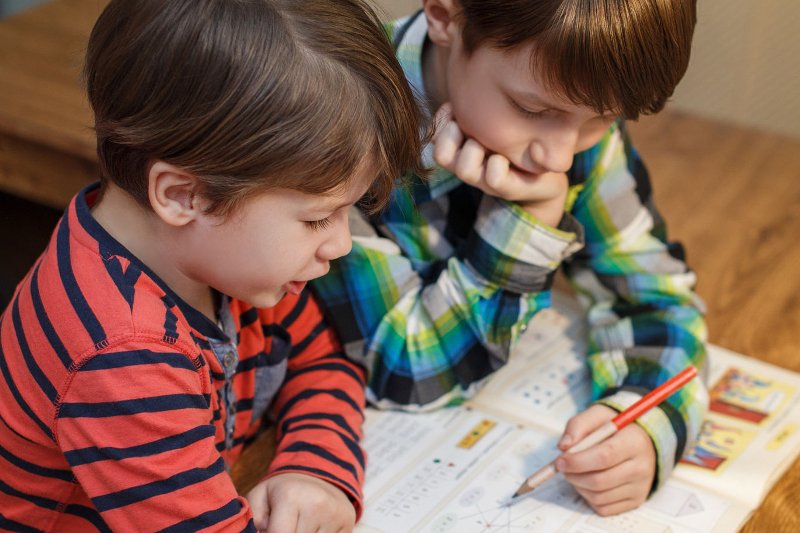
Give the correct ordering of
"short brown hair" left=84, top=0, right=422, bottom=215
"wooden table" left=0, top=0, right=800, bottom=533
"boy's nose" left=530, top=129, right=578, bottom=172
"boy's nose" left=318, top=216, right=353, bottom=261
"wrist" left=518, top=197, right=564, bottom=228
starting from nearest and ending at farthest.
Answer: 1. "short brown hair" left=84, top=0, right=422, bottom=215
2. "boy's nose" left=318, top=216, right=353, bottom=261
3. "boy's nose" left=530, top=129, right=578, bottom=172
4. "wrist" left=518, top=197, right=564, bottom=228
5. "wooden table" left=0, top=0, right=800, bottom=533

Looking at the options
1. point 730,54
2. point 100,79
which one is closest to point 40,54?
point 100,79

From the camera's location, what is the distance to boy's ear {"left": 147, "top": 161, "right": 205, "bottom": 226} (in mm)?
707

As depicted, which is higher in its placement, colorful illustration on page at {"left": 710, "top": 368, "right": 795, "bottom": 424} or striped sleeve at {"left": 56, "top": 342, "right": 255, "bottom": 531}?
striped sleeve at {"left": 56, "top": 342, "right": 255, "bottom": 531}

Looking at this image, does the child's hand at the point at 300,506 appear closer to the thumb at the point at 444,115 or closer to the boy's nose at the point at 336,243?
the boy's nose at the point at 336,243

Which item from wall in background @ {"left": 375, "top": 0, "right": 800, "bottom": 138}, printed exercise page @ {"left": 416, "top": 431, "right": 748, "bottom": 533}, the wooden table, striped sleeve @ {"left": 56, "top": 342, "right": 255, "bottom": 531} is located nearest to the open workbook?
printed exercise page @ {"left": 416, "top": 431, "right": 748, "bottom": 533}

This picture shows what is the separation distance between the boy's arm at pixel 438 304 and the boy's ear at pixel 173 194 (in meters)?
0.31

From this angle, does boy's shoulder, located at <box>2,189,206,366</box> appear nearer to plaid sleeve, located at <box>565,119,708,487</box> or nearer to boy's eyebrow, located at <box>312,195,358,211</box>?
boy's eyebrow, located at <box>312,195,358,211</box>

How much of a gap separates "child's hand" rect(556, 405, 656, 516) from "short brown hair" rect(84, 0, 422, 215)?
33 cm

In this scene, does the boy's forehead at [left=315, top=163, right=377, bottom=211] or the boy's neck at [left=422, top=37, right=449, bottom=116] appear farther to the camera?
the boy's neck at [left=422, top=37, right=449, bottom=116]

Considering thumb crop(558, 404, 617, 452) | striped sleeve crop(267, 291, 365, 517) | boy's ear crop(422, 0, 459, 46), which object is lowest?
striped sleeve crop(267, 291, 365, 517)

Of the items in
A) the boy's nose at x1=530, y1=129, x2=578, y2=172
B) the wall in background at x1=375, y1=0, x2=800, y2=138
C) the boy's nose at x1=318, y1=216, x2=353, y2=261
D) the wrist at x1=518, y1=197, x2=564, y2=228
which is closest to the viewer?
the boy's nose at x1=318, y1=216, x2=353, y2=261

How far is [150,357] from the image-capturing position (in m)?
0.72

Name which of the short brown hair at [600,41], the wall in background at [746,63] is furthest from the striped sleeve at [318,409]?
the wall in background at [746,63]

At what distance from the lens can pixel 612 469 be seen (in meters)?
0.89
